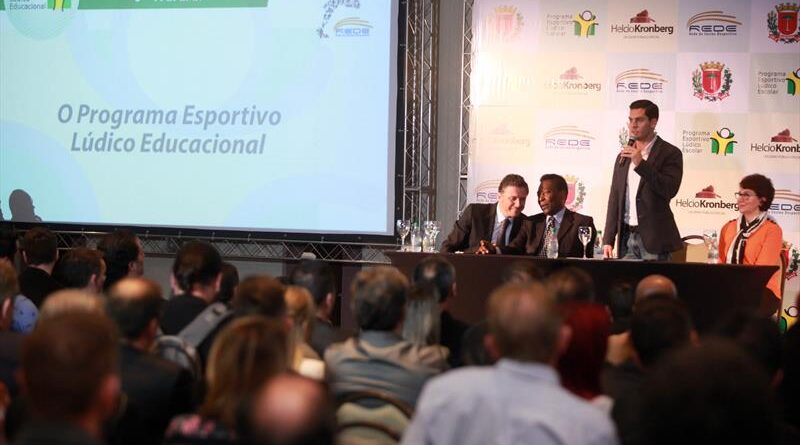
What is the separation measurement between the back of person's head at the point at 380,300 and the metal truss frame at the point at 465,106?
480 centimetres

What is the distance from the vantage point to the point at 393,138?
26.9ft

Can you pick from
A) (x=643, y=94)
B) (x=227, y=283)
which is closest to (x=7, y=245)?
(x=227, y=283)

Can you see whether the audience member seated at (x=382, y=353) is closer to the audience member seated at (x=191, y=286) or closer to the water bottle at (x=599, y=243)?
the audience member seated at (x=191, y=286)

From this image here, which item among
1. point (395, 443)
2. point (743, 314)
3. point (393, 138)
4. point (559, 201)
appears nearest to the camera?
point (395, 443)

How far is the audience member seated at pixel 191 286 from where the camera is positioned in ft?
13.8

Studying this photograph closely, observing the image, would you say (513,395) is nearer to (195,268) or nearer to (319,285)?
(319,285)

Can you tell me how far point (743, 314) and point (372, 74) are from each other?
531cm

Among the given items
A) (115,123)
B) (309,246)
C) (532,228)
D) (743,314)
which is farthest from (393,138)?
(743,314)

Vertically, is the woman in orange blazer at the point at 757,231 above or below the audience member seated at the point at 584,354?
above

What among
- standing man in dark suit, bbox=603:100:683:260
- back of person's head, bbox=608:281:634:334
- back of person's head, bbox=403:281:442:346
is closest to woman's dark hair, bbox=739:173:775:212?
standing man in dark suit, bbox=603:100:683:260

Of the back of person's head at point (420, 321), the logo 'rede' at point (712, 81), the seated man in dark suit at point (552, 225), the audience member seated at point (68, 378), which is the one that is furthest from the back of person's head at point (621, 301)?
the logo 'rede' at point (712, 81)

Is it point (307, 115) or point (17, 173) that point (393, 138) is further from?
point (17, 173)

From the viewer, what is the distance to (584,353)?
2.80 metres

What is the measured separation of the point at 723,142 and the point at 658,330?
5.14 meters
